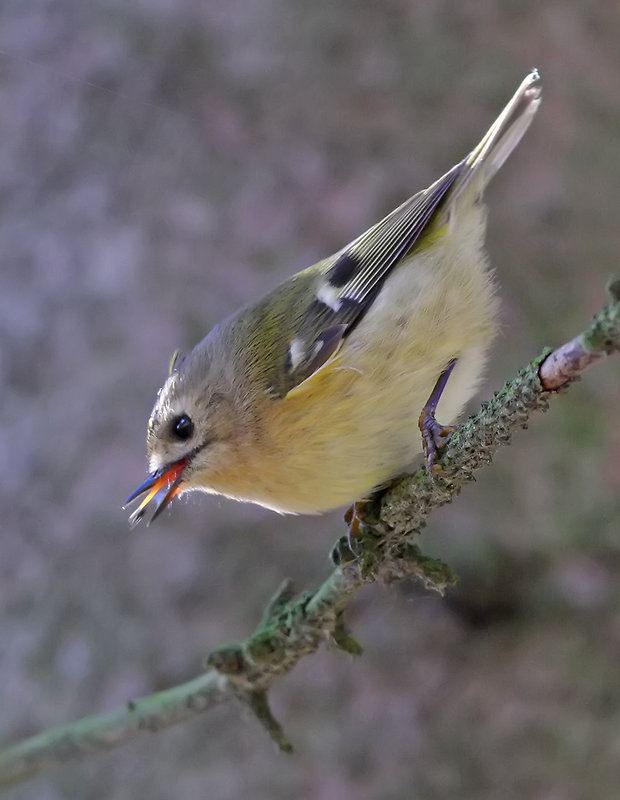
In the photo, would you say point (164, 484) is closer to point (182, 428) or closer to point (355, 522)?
point (182, 428)

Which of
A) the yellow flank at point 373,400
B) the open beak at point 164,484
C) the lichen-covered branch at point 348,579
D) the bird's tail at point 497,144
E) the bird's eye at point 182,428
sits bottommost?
the lichen-covered branch at point 348,579

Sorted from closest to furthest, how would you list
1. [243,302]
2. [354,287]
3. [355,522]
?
[355,522] < [354,287] < [243,302]

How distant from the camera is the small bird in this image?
3.73ft

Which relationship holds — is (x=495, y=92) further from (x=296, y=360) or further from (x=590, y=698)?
(x=590, y=698)

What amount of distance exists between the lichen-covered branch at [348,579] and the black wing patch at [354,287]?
0.81ft

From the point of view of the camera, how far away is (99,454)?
2137mm

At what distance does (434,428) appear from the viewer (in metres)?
1.05

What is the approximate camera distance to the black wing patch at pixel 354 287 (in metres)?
1.23

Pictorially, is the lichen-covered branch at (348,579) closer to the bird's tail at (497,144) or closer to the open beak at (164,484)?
the open beak at (164,484)

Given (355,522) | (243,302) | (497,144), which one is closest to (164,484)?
(355,522)

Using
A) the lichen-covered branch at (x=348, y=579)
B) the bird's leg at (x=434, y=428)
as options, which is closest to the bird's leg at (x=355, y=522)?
the lichen-covered branch at (x=348, y=579)

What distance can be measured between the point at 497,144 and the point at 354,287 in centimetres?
32

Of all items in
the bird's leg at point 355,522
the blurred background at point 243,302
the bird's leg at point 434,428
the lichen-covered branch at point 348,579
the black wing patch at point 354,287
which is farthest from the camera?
the blurred background at point 243,302

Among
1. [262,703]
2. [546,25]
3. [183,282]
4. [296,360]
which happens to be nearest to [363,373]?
[296,360]
